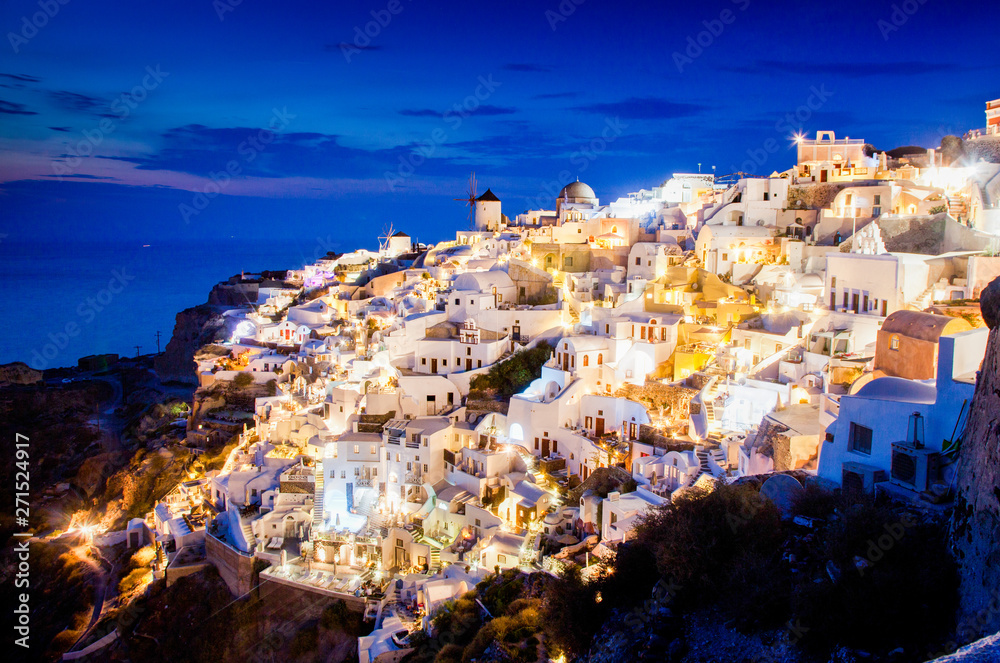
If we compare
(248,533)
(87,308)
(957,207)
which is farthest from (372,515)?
(87,308)

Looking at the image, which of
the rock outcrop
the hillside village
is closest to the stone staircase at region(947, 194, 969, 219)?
the hillside village

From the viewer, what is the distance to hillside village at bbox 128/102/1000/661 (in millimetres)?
13625

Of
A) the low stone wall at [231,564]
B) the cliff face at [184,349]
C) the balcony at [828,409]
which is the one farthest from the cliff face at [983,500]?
the cliff face at [184,349]

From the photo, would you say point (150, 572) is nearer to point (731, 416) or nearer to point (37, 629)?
point (37, 629)

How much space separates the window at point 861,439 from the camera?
33.9 ft

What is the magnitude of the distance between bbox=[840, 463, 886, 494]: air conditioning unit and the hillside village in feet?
0.16

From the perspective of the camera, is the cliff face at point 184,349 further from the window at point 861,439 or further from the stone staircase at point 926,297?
the window at point 861,439

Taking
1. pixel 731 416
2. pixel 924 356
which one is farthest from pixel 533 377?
pixel 924 356

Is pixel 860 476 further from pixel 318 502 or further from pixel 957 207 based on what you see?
pixel 957 207

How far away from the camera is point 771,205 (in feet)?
97.3

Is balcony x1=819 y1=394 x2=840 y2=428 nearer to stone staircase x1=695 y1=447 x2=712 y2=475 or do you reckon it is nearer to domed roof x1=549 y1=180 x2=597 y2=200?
stone staircase x1=695 y1=447 x2=712 y2=475

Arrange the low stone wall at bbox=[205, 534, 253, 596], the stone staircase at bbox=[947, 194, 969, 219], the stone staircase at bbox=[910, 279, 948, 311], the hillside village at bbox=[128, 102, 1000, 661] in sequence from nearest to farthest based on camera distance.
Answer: the hillside village at bbox=[128, 102, 1000, 661] < the stone staircase at bbox=[910, 279, 948, 311] < the low stone wall at bbox=[205, 534, 253, 596] < the stone staircase at bbox=[947, 194, 969, 219]

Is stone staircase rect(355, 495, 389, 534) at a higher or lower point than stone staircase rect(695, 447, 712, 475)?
lower

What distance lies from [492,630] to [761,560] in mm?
7269
